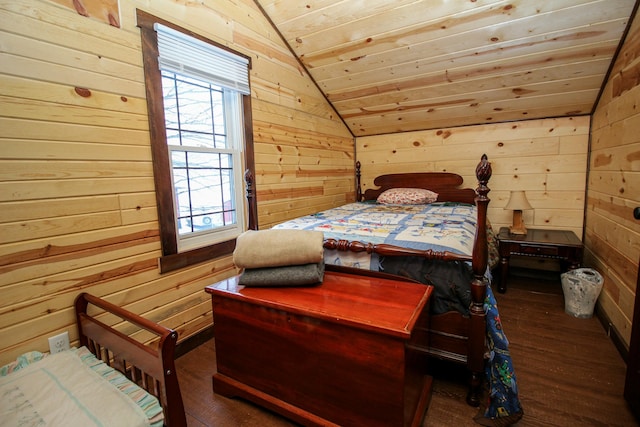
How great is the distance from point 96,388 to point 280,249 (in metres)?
0.89

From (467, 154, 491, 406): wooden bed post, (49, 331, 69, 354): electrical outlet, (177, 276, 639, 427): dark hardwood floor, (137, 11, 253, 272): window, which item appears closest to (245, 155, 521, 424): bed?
(467, 154, 491, 406): wooden bed post

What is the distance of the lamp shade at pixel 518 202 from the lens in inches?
118

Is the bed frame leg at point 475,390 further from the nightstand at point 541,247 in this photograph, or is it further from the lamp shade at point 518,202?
the lamp shade at point 518,202

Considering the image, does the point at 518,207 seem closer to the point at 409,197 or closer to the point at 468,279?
the point at 409,197

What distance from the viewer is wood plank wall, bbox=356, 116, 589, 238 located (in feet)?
10.1

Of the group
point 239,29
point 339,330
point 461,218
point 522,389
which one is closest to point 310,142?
point 239,29

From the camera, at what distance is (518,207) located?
2998mm

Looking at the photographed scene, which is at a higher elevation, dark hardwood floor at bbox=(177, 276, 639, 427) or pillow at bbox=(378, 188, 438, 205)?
pillow at bbox=(378, 188, 438, 205)

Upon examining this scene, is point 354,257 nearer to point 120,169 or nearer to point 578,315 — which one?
point 120,169

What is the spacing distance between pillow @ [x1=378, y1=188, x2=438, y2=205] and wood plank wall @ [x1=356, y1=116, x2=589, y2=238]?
442 mm

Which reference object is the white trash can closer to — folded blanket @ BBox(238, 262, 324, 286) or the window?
folded blanket @ BBox(238, 262, 324, 286)

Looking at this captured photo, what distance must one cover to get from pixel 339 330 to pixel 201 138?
5.65 ft

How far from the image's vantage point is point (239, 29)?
2439mm

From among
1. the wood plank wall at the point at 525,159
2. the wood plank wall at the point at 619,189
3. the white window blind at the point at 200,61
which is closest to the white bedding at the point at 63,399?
the white window blind at the point at 200,61
